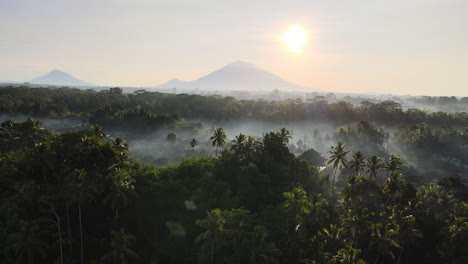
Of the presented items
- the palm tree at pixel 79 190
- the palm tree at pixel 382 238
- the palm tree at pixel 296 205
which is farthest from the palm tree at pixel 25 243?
the palm tree at pixel 382 238

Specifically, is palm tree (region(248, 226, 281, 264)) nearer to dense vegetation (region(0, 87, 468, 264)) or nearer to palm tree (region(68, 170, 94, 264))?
dense vegetation (region(0, 87, 468, 264))

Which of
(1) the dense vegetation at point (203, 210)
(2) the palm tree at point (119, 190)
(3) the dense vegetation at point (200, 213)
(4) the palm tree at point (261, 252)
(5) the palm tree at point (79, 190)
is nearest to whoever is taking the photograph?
(4) the palm tree at point (261, 252)

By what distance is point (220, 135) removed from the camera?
56594 mm

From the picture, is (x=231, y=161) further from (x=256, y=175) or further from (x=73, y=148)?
(x=73, y=148)

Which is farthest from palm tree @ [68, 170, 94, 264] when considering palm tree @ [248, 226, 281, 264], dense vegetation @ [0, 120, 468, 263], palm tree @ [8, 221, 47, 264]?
palm tree @ [248, 226, 281, 264]

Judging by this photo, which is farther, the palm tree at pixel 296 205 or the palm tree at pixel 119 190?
the palm tree at pixel 119 190

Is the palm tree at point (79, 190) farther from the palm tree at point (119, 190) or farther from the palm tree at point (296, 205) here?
the palm tree at point (296, 205)

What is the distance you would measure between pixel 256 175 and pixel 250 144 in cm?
610

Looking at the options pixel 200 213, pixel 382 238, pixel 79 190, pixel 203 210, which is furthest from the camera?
pixel 203 210

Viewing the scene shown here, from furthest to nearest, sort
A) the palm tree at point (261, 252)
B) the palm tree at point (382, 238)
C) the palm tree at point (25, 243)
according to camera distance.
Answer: the palm tree at point (382, 238) < the palm tree at point (261, 252) < the palm tree at point (25, 243)

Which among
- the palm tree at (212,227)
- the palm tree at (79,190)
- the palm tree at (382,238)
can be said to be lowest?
the palm tree at (382,238)

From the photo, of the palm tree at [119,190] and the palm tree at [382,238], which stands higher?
the palm tree at [119,190]

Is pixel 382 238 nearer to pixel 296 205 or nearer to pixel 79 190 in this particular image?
pixel 296 205

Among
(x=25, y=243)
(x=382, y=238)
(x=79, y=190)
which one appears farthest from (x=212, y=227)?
(x=382, y=238)
